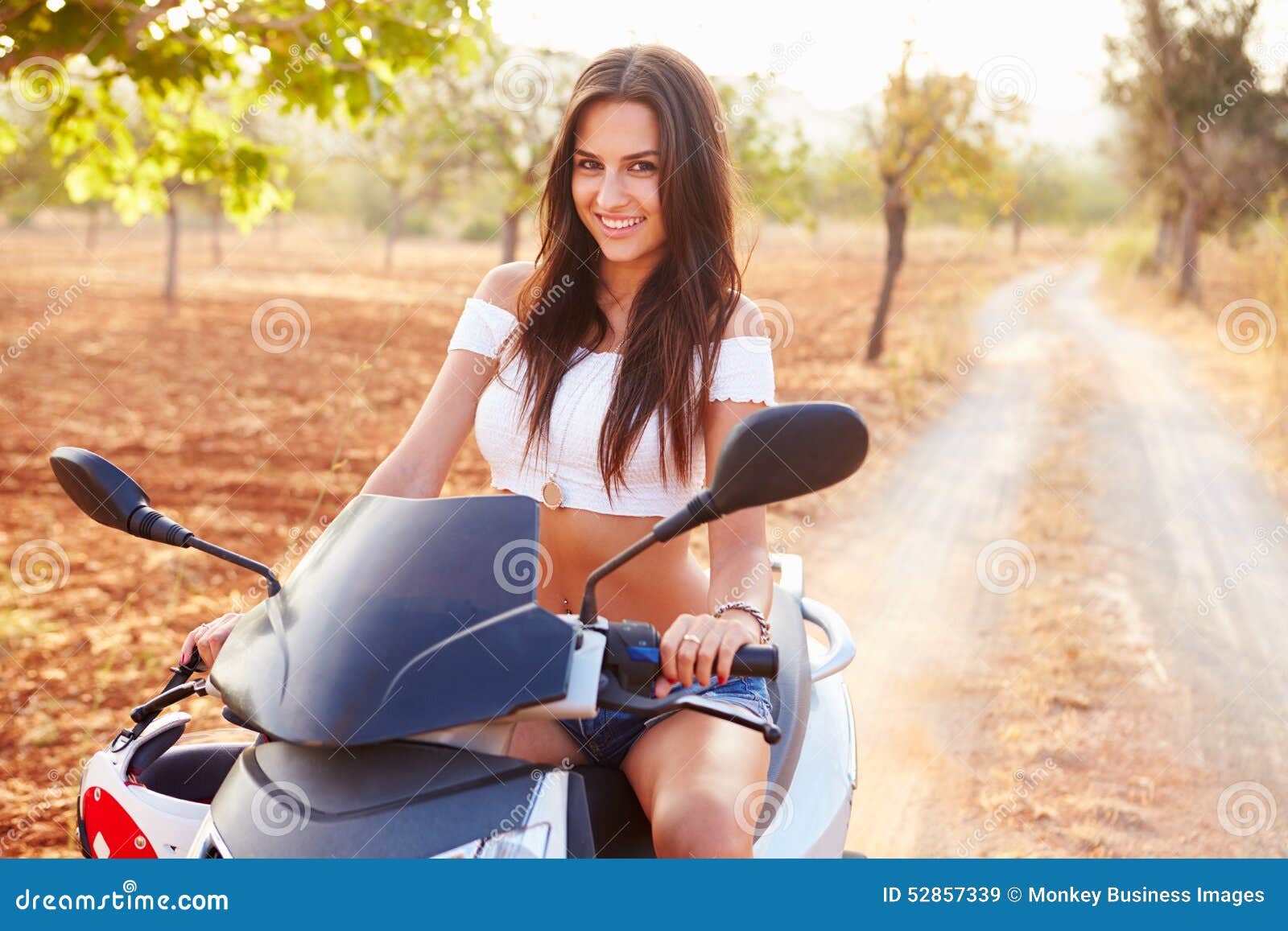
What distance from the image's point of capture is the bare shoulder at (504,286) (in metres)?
2.75

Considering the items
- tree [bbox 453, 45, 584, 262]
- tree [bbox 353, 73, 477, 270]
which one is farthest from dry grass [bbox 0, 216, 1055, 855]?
tree [bbox 453, 45, 584, 262]

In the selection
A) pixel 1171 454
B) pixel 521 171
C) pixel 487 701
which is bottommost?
pixel 1171 454

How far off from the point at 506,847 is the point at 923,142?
43.3 ft

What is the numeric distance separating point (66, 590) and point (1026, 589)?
17.0 feet

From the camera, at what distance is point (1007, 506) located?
25.6ft

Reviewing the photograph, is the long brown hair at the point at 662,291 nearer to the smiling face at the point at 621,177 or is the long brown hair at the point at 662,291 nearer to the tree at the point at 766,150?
the smiling face at the point at 621,177

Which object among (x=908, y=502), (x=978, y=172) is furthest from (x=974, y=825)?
(x=978, y=172)

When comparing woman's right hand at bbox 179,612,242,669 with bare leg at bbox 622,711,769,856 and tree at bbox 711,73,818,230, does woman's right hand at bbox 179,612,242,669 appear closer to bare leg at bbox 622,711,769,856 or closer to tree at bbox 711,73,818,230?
bare leg at bbox 622,711,769,856

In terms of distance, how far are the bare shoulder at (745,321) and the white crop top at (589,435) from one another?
0.02 metres

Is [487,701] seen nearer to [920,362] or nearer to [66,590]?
[66,590]

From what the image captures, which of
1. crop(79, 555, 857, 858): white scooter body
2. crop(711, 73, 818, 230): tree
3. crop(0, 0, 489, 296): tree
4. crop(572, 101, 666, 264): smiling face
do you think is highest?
crop(711, 73, 818, 230): tree

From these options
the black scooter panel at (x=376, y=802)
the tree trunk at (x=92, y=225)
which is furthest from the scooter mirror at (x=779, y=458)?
the tree trunk at (x=92, y=225)

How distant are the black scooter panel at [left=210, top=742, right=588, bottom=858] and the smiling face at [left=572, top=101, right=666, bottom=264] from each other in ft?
4.66

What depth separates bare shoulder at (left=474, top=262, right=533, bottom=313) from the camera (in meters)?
2.75
